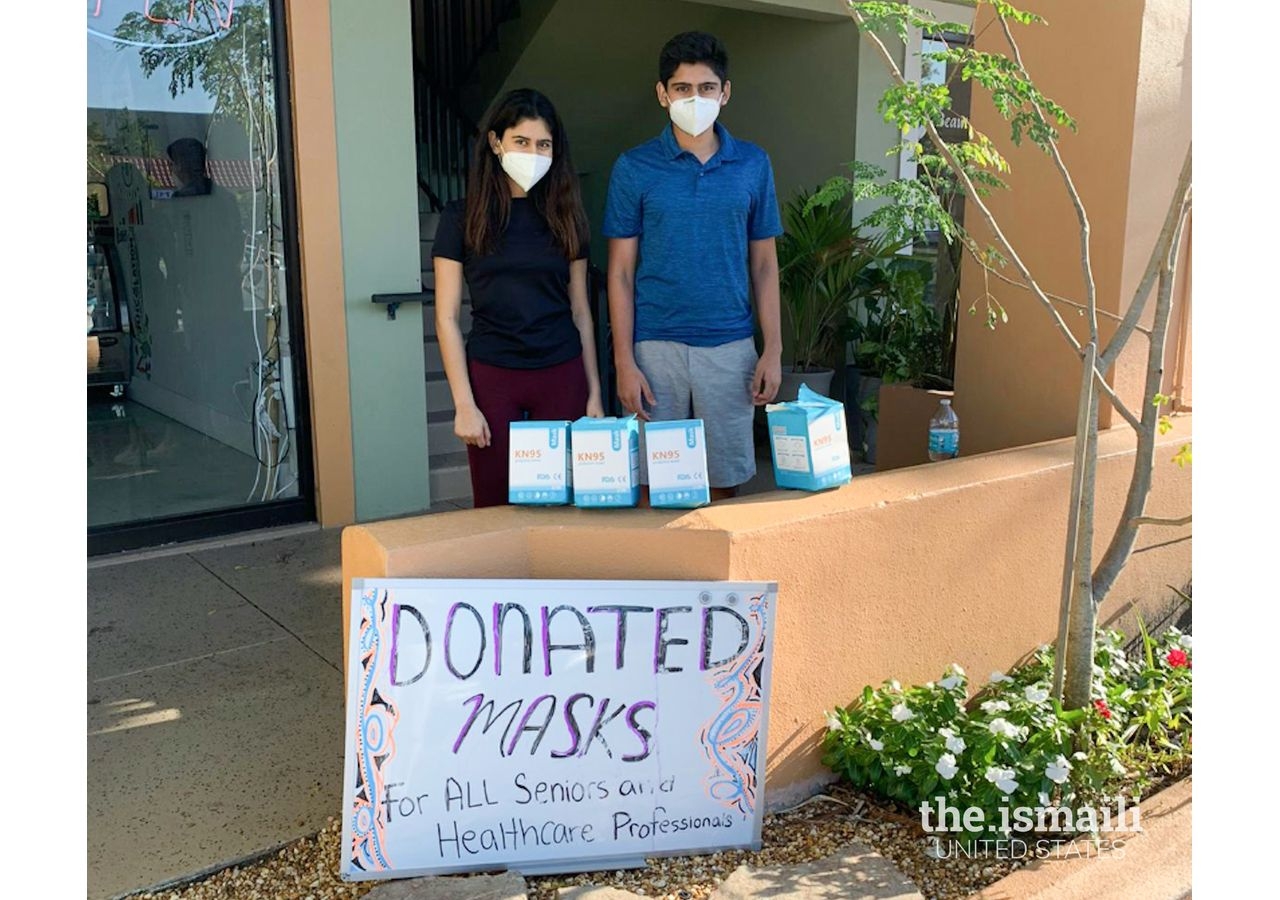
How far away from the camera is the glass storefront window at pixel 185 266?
4816 millimetres

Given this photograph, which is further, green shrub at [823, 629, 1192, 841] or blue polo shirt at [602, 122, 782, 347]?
blue polo shirt at [602, 122, 782, 347]

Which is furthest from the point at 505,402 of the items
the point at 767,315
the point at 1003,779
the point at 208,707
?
the point at 1003,779

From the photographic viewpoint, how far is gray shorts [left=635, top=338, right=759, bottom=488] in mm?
3434

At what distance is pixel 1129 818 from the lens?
9.86 ft

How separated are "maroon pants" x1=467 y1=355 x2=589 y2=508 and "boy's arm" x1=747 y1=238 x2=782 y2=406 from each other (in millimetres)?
367

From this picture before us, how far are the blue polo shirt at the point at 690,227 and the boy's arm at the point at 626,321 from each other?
33 millimetres

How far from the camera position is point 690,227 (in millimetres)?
3334

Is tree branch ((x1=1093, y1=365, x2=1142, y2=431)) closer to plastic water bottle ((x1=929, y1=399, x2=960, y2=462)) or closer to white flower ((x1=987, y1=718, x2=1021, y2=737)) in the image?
white flower ((x1=987, y1=718, x2=1021, y2=737))

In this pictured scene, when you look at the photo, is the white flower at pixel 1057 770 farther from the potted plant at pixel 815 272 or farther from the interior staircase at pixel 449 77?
the interior staircase at pixel 449 77

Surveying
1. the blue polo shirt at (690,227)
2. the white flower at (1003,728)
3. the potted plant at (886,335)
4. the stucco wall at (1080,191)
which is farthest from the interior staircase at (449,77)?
the white flower at (1003,728)

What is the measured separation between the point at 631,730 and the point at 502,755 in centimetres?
32

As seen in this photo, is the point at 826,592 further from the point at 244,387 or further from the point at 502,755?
the point at 244,387

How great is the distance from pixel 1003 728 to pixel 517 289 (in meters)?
1.82

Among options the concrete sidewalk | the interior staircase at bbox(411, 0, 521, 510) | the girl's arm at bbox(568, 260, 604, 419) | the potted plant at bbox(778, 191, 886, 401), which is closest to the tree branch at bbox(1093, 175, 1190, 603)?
the girl's arm at bbox(568, 260, 604, 419)
